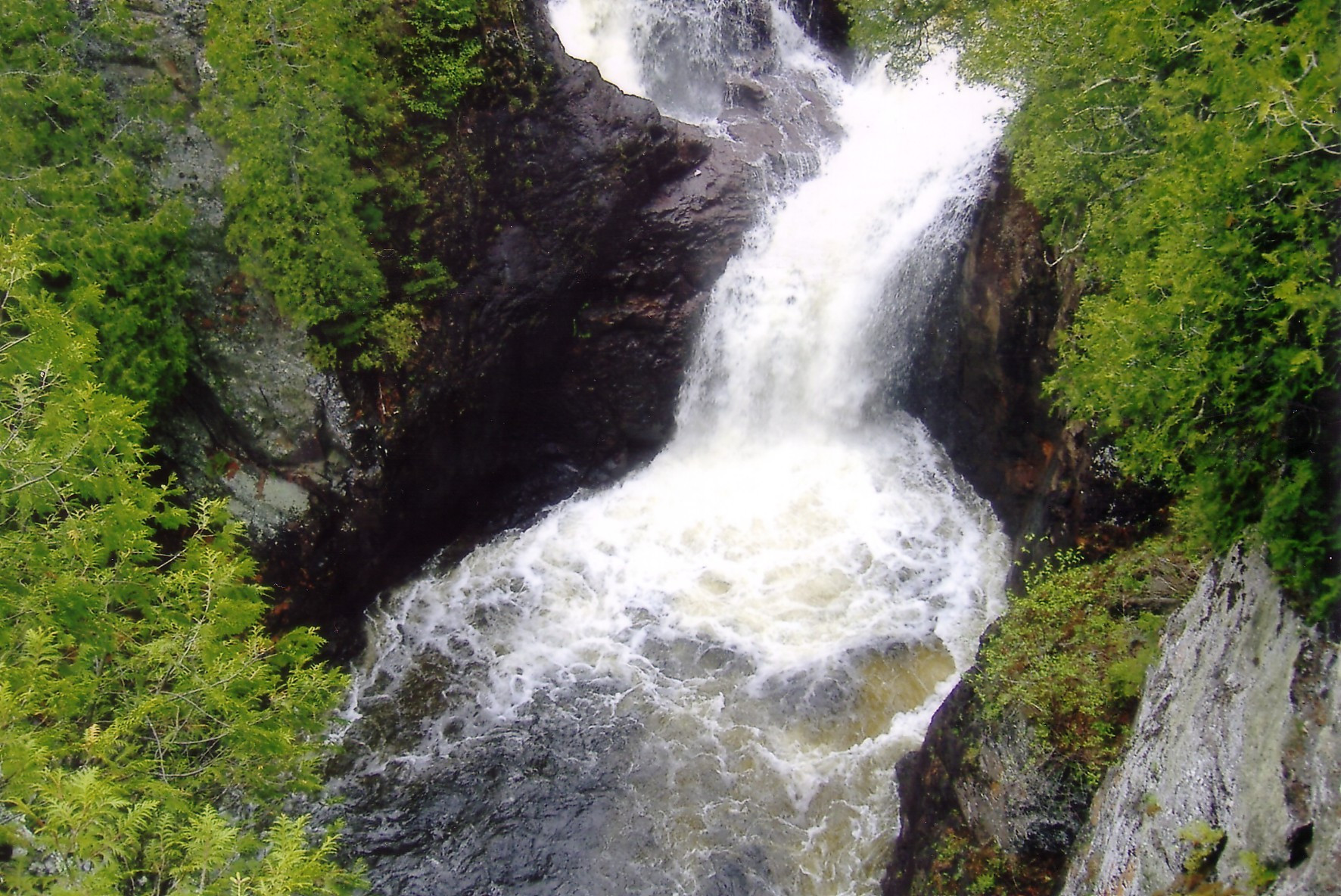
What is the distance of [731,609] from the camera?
45.6 feet

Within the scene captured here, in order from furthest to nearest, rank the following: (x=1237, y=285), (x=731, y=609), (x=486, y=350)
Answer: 1. (x=486, y=350)
2. (x=731, y=609)
3. (x=1237, y=285)

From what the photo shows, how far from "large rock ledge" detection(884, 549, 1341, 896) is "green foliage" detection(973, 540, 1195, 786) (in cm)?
40

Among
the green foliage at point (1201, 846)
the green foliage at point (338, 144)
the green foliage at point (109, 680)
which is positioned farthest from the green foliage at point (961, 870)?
the green foliage at point (338, 144)

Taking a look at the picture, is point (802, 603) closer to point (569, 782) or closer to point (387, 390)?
point (569, 782)

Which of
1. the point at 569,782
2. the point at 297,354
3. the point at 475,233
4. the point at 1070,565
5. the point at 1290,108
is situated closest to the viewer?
the point at 1290,108

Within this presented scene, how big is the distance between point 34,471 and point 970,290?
13292 mm

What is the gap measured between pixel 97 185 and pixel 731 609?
37.1 feet

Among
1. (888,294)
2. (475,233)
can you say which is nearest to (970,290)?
(888,294)

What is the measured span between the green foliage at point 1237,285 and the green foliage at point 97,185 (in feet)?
38.4

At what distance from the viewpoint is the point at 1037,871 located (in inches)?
316

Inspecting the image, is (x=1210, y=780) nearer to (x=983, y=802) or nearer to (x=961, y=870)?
(x=983, y=802)

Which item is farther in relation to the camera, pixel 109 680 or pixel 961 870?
pixel 961 870

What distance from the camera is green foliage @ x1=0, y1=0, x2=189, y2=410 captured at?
10352mm

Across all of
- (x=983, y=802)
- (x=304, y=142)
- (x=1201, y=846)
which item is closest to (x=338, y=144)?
(x=304, y=142)
